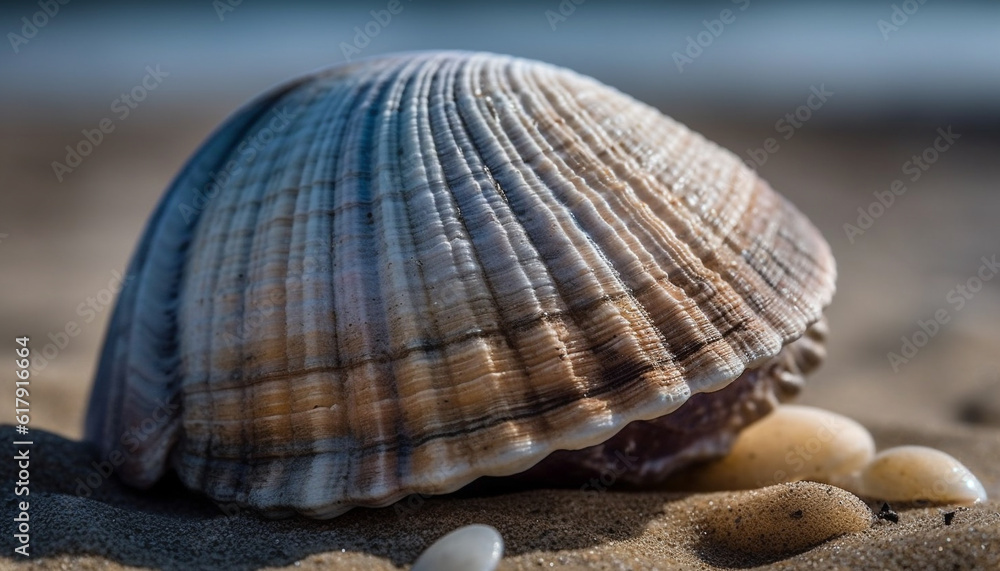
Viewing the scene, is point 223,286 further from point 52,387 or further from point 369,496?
point 52,387

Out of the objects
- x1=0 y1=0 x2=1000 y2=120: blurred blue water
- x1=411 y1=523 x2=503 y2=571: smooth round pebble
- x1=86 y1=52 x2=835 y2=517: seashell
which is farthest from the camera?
x1=0 y1=0 x2=1000 y2=120: blurred blue water

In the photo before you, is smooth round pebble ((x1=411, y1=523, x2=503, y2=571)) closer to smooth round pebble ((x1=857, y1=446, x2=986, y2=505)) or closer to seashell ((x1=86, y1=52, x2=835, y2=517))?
seashell ((x1=86, y1=52, x2=835, y2=517))

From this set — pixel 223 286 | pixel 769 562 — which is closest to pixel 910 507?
pixel 769 562

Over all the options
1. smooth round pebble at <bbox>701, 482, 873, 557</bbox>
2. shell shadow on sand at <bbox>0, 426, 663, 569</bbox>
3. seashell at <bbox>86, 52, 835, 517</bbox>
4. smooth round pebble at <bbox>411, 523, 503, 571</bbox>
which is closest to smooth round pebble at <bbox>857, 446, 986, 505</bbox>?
smooth round pebble at <bbox>701, 482, 873, 557</bbox>

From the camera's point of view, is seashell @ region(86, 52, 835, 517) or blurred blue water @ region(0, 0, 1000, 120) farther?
blurred blue water @ region(0, 0, 1000, 120)

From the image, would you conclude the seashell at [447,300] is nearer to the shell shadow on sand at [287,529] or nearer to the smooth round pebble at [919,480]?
the shell shadow on sand at [287,529]

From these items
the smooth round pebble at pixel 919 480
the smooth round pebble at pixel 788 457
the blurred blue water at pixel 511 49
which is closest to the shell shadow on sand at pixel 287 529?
the smooth round pebble at pixel 788 457
